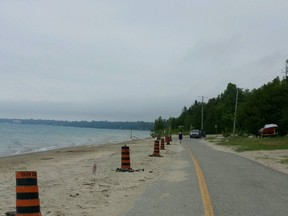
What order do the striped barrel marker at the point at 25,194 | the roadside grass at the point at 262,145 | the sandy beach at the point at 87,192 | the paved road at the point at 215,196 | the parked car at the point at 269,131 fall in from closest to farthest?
1. the striped barrel marker at the point at 25,194
2. the paved road at the point at 215,196
3. the sandy beach at the point at 87,192
4. the roadside grass at the point at 262,145
5. the parked car at the point at 269,131

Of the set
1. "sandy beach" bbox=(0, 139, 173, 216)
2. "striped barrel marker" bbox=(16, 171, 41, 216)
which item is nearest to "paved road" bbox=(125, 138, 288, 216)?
"sandy beach" bbox=(0, 139, 173, 216)

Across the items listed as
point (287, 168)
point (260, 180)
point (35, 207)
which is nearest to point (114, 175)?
point (260, 180)

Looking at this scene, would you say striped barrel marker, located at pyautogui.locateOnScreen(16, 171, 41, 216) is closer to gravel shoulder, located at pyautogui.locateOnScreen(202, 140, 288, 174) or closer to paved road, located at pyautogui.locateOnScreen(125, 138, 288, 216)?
paved road, located at pyautogui.locateOnScreen(125, 138, 288, 216)

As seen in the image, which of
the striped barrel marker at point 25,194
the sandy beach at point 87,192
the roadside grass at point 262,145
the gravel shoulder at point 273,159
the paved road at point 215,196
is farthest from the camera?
the roadside grass at point 262,145

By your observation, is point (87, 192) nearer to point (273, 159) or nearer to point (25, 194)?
point (25, 194)

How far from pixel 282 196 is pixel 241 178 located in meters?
4.11

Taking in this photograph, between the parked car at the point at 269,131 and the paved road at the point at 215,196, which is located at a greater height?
the parked car at the point at 269,131

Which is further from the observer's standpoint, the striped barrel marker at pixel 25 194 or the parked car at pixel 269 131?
the parked car at pixel 269 131

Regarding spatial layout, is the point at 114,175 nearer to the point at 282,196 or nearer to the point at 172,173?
the point at 172,173

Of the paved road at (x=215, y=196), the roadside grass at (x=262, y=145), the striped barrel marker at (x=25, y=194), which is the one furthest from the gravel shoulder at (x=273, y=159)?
the striped barrel marker at (x=25, y=194)

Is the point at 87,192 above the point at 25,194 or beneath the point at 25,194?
beneath

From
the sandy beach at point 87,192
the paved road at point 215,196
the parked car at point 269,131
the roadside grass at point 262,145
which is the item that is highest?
the parked car at point 269,131

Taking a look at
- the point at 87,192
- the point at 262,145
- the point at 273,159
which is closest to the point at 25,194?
the point at 87,192

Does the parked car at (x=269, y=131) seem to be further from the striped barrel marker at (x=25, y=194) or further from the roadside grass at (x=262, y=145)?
the striped barrel marker at (x=25, y=194)
